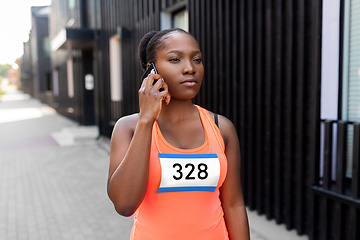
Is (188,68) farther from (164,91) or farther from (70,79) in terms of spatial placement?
(70,79)

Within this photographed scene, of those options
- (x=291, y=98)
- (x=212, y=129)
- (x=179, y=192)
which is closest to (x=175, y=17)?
(x=291, y=98)

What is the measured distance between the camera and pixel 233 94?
4.73 metres

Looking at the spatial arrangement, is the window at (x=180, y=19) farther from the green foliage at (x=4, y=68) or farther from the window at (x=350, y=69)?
the green foliage at (x=4, y=68)

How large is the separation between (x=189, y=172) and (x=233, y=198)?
34 centimetres

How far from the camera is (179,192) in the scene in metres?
1.52

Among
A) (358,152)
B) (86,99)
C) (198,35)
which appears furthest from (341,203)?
(86,99)

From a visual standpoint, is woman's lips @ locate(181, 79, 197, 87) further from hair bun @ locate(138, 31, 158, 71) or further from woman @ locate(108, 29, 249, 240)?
hair bun @ locate(138, 31, 158, 71)

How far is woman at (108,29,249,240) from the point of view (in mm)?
1420

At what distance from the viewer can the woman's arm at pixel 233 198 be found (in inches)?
66.4

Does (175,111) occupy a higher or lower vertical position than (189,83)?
lower

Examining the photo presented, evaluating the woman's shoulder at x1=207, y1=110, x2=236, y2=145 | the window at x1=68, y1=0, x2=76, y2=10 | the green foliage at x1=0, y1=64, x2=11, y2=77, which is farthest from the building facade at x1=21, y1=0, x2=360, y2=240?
the green foliage at x1=0, y1=64, x2=11, y2=77

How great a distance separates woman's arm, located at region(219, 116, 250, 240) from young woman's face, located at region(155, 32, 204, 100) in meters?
0.33

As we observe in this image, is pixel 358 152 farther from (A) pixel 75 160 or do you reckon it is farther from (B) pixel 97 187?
(A) pixel 75 160

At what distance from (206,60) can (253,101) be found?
4.38ft
